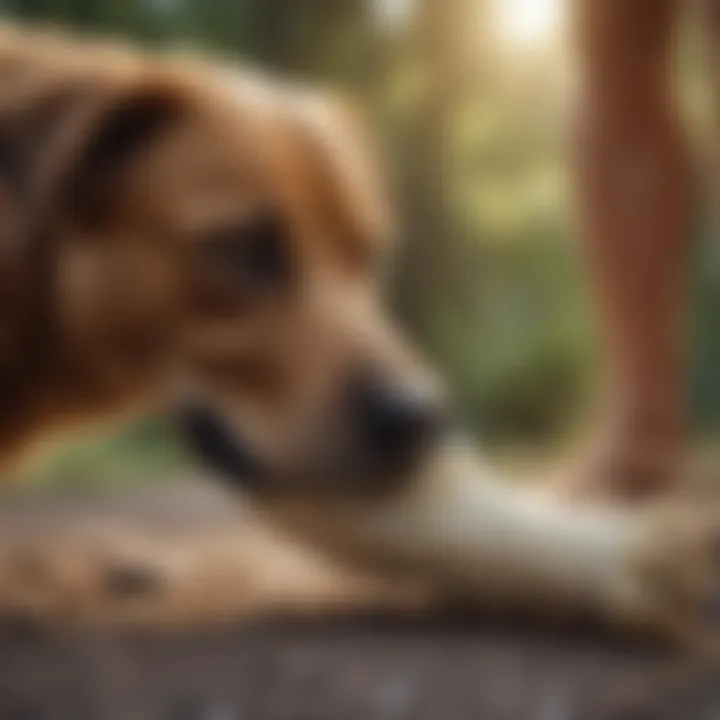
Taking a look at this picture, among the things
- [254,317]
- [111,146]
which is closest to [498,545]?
[254,317]

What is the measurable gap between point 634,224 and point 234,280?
27cm

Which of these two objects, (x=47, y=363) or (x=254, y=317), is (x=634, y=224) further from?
(x=47, y=363)

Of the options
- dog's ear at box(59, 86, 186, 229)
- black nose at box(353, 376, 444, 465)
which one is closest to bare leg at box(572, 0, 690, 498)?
black nose at box(353, 376, 444, 465)

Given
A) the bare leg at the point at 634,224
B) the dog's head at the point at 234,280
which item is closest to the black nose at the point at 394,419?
the dog's head at the point at 234,280

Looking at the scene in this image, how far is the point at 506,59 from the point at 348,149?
4.7 inches

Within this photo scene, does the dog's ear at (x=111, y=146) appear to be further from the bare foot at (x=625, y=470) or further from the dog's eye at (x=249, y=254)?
the bare foot at (x=625, y=470)

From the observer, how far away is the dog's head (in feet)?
2.97

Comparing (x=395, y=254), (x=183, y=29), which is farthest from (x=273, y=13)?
(x=395, y=254)

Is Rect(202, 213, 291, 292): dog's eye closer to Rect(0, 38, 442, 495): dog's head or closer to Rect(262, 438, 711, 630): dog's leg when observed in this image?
Rect(0, 38, 442, 495): dog's head

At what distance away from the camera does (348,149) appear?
3.09 ft

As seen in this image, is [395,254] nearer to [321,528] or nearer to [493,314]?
[493,314]

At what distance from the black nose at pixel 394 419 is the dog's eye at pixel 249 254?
0.09m

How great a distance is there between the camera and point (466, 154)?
0.94m

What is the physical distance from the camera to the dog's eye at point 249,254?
3.01 ft
